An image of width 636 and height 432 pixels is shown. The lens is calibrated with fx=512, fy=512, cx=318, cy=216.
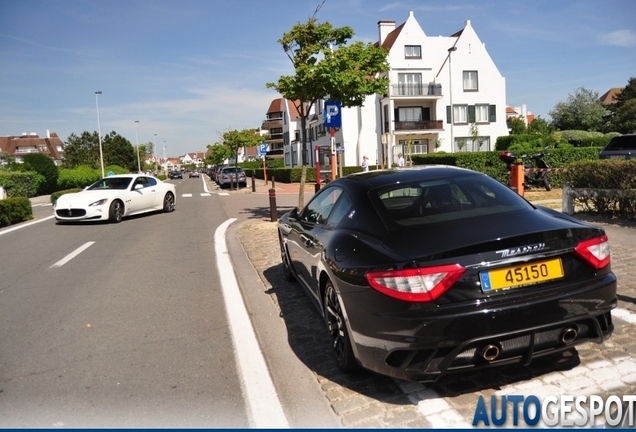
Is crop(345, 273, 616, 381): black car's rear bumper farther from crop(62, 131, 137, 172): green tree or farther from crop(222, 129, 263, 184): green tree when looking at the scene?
crop(62, 131, 137, 172): green tree

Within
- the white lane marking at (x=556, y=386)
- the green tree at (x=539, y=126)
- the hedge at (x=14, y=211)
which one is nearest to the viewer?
the white lane marking at (x=556, y=386)

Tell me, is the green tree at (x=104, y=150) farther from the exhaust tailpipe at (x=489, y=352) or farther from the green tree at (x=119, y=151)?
the exhaust tailpipe at (x=489, y=352)

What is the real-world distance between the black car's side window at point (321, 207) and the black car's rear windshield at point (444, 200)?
0.74 meters

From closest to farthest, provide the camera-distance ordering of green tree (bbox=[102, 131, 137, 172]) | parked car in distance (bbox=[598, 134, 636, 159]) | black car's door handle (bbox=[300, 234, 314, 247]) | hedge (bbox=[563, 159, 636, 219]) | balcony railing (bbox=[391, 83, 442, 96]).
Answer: black car's door handle (bbox=[300, 234, 314, 247]), hedge (bbox=[563, 159, 636, 219]), parked car in distance (bbox=[598, 134, 636, 159]), balcony railing (bbox=[391, 83, 442, 96]), green tree (bbox=[102, 131, 137, 172])

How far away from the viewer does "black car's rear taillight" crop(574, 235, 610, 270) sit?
10.8 ft

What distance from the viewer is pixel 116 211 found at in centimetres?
1500

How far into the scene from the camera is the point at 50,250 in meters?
10.3

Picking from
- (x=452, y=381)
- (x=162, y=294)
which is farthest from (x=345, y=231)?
(x=162, y=294)

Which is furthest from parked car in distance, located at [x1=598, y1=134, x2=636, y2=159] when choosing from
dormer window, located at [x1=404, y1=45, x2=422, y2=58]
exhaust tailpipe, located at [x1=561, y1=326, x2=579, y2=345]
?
dormer window, located at [x1=404, y1=45, x2=422, y2=58]

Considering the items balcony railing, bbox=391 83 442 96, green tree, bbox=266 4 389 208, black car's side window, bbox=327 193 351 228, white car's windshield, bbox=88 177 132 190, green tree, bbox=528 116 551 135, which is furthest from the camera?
green tree, bbox=528 116 551 135

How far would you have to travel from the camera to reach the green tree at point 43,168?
127ft

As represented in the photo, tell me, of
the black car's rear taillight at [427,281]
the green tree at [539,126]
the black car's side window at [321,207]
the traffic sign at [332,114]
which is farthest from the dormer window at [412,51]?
the black car's rear taillight at [427,281]

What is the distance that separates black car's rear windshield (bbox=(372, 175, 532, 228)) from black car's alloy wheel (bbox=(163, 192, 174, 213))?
48.1 feet

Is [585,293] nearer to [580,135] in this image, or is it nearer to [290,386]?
[290,386]
